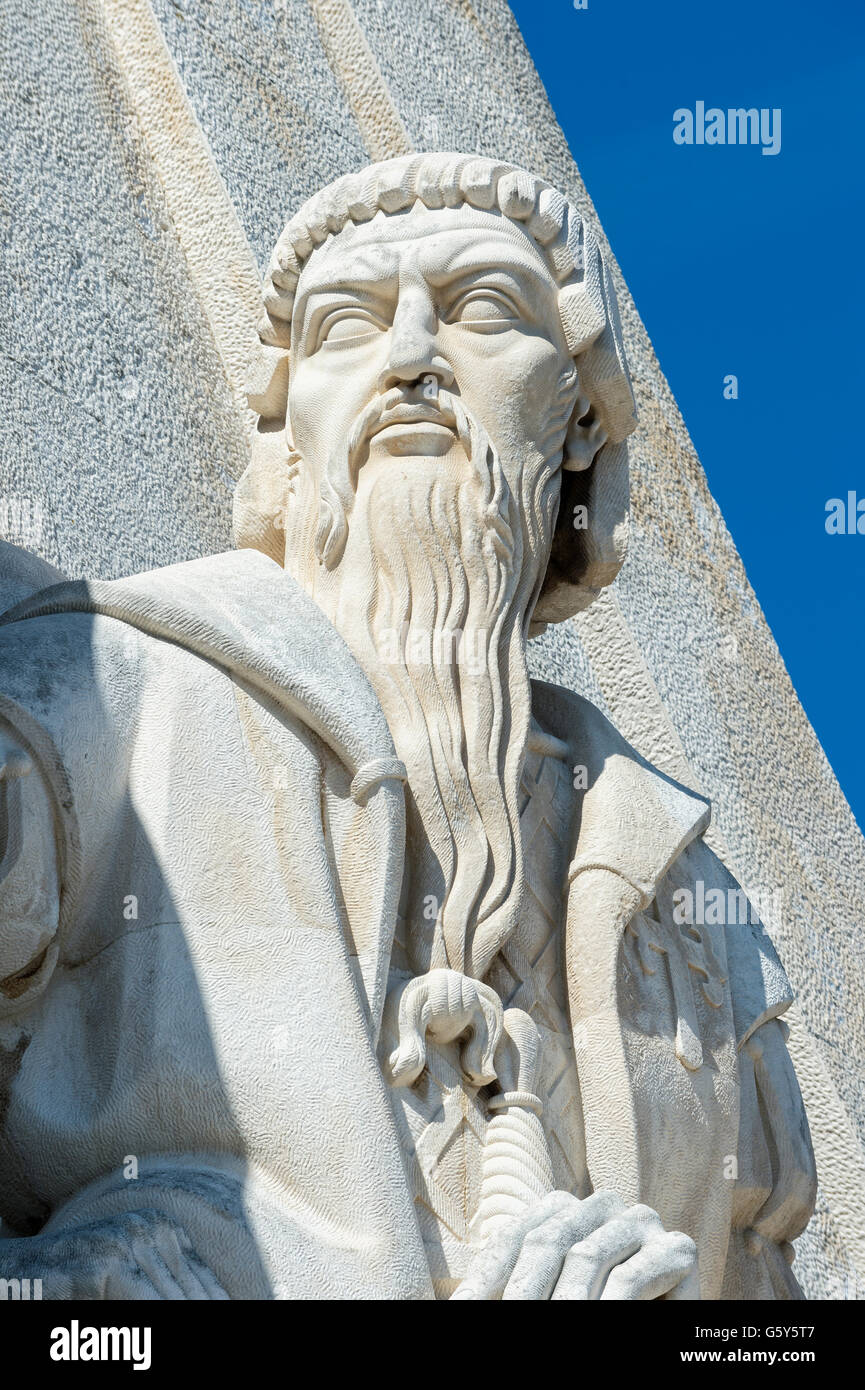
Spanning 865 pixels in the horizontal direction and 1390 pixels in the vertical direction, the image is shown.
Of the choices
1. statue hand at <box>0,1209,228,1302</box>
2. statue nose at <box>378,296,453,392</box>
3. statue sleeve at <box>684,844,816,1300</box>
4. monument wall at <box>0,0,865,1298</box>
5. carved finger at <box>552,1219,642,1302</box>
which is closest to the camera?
statue hand at <box>0,1209,228,1302</box>

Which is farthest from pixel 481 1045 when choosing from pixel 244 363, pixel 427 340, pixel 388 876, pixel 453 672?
pixel 244 363

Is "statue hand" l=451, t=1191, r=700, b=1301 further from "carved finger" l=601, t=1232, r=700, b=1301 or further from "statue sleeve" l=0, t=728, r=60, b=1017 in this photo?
"statue sleeve" l=0, t=728, r=60, b=1017

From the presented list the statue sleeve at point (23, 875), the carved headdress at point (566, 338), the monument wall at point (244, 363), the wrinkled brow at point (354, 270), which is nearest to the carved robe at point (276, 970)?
the statue sleeve at point (23, 875)

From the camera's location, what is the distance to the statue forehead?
3.68m

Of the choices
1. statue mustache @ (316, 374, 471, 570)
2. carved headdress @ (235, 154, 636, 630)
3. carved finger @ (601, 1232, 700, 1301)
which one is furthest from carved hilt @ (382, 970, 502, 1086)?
carved headdress @ (235, 154, 636, 630)

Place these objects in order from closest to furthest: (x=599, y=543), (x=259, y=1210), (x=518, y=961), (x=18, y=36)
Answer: (x=259, y=1210)
(x=518, y=961)
(x=599, y=543)
(x=18, y=36)

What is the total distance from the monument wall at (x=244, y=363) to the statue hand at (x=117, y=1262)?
171 centimetres

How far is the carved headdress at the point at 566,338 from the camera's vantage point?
3.77 m

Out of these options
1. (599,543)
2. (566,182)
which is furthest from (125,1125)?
(566,182)

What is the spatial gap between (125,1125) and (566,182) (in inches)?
153

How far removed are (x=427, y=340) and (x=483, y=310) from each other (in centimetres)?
11

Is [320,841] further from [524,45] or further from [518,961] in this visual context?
[524,45]

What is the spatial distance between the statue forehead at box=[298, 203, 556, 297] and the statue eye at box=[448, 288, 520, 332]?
0.14 ft

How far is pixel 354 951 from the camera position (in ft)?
10.8
